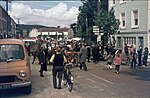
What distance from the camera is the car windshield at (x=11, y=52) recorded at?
10.6 meters

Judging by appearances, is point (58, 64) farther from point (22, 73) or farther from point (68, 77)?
point (22, 73)

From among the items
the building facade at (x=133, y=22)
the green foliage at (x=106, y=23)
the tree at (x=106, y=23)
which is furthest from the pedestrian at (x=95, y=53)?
the green foliage at (x=106, y=23)

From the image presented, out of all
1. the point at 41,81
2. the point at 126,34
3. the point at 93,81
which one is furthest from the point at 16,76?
the point at 126,34

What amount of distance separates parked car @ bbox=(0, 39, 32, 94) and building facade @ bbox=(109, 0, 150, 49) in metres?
19.0

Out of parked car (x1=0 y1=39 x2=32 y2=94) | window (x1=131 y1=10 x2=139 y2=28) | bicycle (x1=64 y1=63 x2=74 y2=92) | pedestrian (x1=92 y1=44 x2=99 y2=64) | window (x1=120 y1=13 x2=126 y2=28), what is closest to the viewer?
parked car (x1=0 y1=39 x2=32 y2=94)

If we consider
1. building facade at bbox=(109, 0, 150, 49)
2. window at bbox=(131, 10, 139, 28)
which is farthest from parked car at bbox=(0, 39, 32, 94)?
window at bbox=(131, 10, 139, 28)

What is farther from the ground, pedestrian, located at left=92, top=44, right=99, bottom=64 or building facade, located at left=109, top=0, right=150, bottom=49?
building facade, located at left=109, top=0, right=150, bottom=49

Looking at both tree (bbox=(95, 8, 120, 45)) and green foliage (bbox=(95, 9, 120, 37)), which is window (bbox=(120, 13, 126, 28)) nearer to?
tree (bbox=(95, 8, 120, 45))

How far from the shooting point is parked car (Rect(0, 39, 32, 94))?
9695 millimetres

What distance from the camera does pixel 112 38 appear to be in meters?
35.5

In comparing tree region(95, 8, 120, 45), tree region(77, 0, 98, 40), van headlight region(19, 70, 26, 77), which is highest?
tree region(77, 0, 98, 40)

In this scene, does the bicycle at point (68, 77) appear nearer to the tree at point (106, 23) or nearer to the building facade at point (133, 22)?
the building facade at point (133, 22)

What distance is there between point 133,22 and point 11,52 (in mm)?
21967

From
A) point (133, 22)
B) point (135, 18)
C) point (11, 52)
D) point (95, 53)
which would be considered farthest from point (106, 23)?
point (11, 52)
